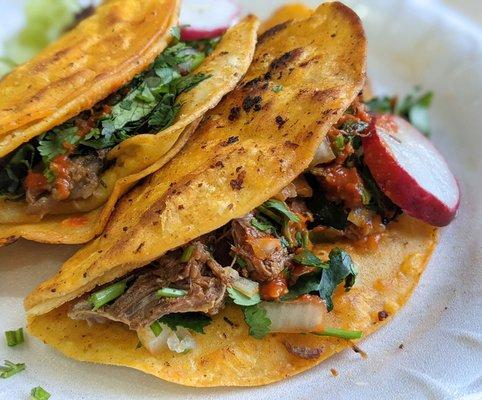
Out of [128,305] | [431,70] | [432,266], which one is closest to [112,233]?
[128,305]

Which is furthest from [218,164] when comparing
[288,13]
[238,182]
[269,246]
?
[288,13]

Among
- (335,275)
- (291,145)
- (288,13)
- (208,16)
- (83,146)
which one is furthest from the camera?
(208,16)

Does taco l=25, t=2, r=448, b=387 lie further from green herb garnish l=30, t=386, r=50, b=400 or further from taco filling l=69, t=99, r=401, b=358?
green herb garnish l=30, t=386, r=50, b=400

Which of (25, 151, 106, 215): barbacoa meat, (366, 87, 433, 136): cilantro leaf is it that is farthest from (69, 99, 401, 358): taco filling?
(366, 87, 433, 136): cilantro leaf

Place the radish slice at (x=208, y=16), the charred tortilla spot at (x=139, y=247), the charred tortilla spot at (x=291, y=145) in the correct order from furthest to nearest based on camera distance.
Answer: the radish slice at (x=208, y=16), the charred tortilla spot at (x=291, y=145), the charred tortilla spot at (x=139, y=247)

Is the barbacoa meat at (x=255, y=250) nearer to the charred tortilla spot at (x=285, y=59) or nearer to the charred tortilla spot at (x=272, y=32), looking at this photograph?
the charred tortilla spot at (x=285, y=59)

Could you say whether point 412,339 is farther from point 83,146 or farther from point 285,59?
point 83,146


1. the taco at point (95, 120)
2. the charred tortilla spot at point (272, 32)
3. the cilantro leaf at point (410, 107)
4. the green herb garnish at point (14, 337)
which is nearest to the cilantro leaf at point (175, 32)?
the taco at point (95, 120)
